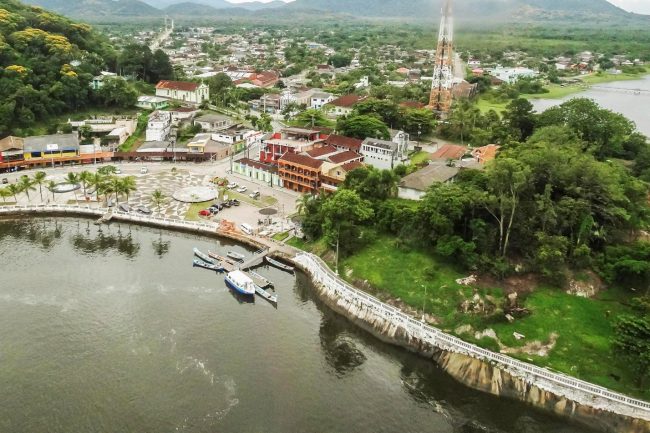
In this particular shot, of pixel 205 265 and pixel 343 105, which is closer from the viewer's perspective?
pixel 205 265

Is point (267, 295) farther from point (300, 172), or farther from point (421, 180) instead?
point (300, 172)

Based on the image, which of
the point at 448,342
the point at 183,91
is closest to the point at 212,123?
the point at 183,91

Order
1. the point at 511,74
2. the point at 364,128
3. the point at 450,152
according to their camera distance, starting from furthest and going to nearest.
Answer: the point at 511,74
the point at 364,128
the point at 450,152

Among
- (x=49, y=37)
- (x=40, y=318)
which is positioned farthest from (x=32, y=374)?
(x=49, y=37)

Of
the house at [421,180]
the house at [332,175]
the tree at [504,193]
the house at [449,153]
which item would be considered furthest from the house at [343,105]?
the tree at [504,193]

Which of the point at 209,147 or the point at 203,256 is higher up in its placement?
the point at 209,147

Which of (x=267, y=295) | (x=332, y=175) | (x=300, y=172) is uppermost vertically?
(x=332, y=175)
